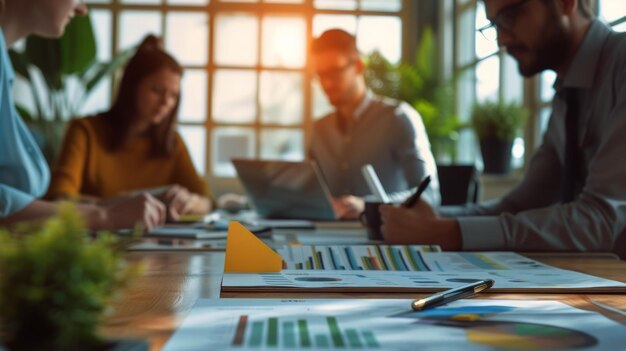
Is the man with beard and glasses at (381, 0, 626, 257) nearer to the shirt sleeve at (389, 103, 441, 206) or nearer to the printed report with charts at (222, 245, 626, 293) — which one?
the printed report with charts at (222, 245, 626, 293)

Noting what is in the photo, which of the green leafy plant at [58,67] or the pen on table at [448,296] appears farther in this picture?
the green leafy plant at [58,67]

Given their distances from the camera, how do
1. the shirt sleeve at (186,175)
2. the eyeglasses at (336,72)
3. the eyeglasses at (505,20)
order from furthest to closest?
the eyeglasses at (336,72) < the shirt sleeve at (186,175) < the eyeglasses at (505,20)

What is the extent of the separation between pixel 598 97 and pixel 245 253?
41.4 inches

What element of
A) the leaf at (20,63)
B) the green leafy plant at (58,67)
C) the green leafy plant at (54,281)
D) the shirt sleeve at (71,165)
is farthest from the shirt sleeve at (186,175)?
the green leafy plant at (54,281)

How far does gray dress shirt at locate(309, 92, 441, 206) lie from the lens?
119 inches

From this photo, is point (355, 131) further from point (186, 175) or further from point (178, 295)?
point (178, 295)

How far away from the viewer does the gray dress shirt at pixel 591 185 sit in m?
1.30

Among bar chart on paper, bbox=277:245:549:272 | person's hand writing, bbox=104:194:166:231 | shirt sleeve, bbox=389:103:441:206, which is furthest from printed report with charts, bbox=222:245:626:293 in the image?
shirt sleeve, bbox=389:103:441:206

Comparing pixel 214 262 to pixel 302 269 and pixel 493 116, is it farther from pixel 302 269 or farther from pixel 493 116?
pixel 493 116

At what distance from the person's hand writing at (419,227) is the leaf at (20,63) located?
3.89 metres

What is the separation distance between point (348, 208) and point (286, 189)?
0.75ft

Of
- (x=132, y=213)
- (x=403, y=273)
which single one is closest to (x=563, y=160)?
(x=403, y=273)

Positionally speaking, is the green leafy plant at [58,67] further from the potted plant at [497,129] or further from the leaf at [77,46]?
the potted plant at [497,129]

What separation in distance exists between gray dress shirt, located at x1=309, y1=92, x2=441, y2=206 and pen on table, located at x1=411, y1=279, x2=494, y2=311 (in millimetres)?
2176
